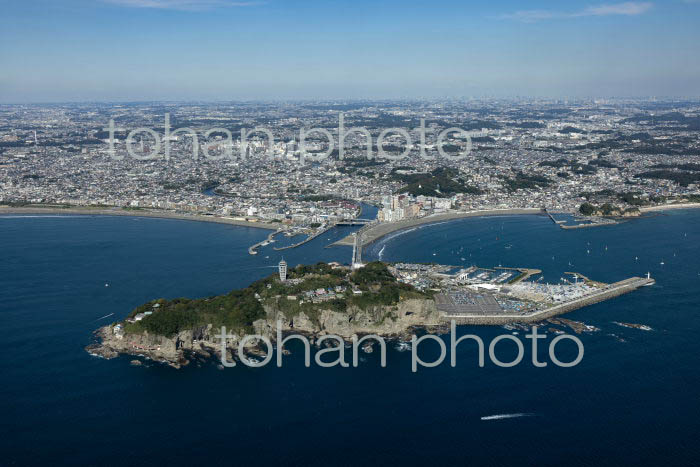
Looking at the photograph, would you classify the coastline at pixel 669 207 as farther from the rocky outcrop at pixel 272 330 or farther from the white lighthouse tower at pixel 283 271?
the white lighthouse tower at pixel 283 271

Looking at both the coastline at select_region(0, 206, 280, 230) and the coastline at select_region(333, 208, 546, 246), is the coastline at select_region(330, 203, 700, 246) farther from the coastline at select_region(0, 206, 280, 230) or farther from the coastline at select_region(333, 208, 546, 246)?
the coastline at select_region(0, 206, 280, 230)

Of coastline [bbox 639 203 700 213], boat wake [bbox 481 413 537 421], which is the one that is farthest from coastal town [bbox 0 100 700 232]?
boat wake [bbox 481 413 537 421]

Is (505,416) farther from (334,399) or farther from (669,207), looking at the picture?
(669,207)

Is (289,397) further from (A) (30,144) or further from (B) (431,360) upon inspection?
(A) (30,144)

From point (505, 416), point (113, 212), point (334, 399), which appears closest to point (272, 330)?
point (334, 399)

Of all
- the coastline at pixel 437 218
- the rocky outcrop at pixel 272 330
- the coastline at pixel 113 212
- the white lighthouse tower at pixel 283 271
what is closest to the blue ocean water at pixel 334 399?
the rocky outcrop at pixel 272 330

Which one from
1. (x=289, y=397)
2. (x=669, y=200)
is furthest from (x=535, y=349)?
(x=669, y=200)
